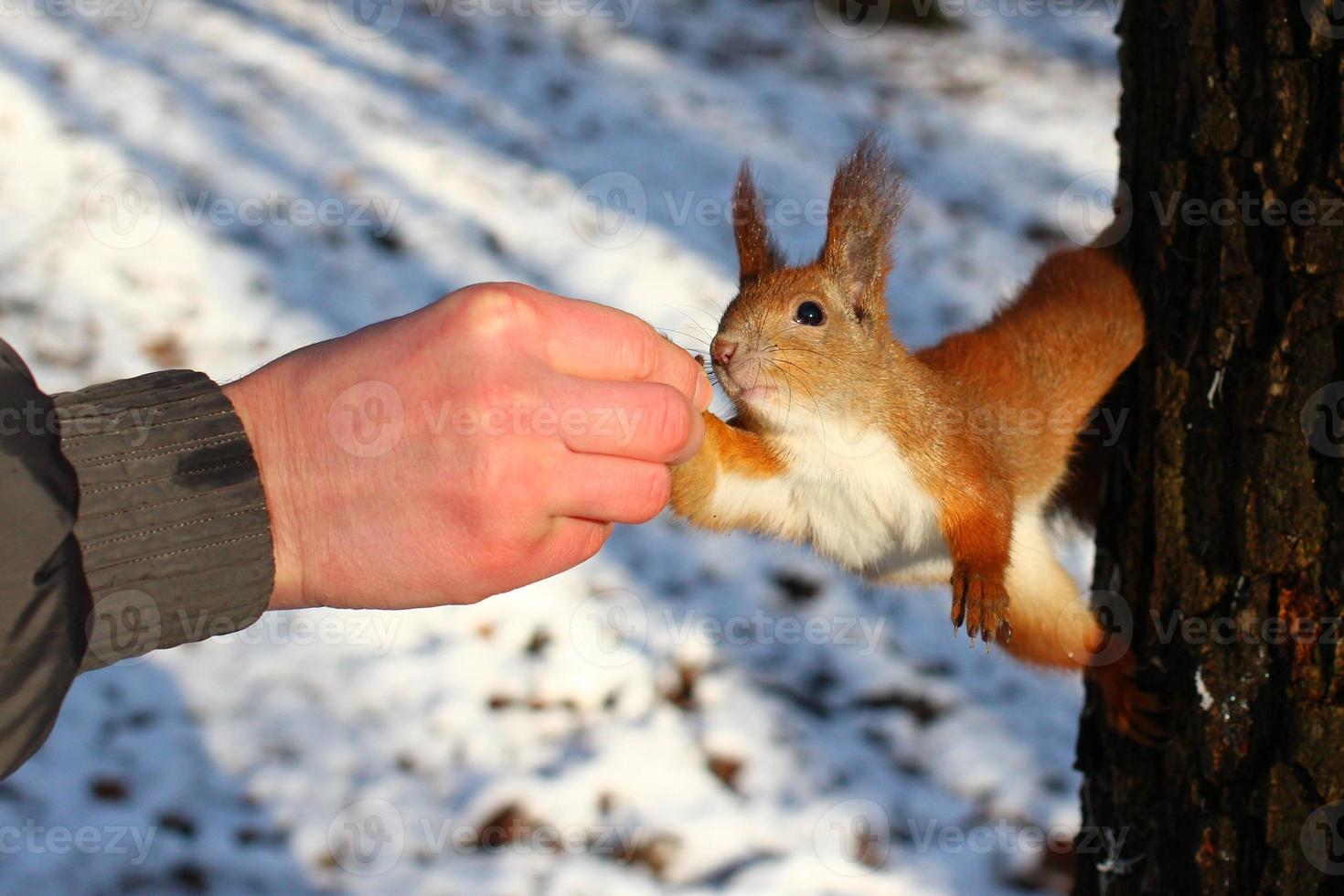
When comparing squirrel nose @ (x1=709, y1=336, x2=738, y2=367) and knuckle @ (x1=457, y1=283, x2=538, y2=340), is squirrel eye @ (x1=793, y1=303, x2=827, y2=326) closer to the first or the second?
squirrel nose @ (x1=709, y1=336, x2=738, y2=367)

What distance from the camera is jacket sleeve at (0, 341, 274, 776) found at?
1.06 meters

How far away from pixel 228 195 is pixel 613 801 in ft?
8.82

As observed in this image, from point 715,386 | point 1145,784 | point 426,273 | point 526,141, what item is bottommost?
point 1145,784

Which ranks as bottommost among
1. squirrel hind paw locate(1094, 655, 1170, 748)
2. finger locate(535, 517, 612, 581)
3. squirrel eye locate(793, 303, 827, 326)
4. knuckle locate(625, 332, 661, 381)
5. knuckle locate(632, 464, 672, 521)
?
squirrel hind paw locate(1094, 655, 1170, 748)

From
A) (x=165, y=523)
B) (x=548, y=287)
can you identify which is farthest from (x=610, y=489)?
(x=548, y=287)

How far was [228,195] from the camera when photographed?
4031mm

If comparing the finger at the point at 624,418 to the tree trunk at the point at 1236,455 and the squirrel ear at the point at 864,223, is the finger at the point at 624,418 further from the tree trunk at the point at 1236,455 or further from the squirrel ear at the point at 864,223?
the tree trunk at the point at 1236,455

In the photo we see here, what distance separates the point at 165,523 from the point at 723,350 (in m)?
0.79

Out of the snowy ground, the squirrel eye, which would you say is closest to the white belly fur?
the squirrel eye

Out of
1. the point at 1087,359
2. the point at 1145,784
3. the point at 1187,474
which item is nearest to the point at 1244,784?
the point at 1145,784

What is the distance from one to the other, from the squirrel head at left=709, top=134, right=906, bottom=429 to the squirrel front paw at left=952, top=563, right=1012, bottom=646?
339 mm

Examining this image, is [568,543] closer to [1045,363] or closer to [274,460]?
[274,460]

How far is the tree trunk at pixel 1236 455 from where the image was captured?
134 cm

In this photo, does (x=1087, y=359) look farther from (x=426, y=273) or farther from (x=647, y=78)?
(x=647, y=78)
